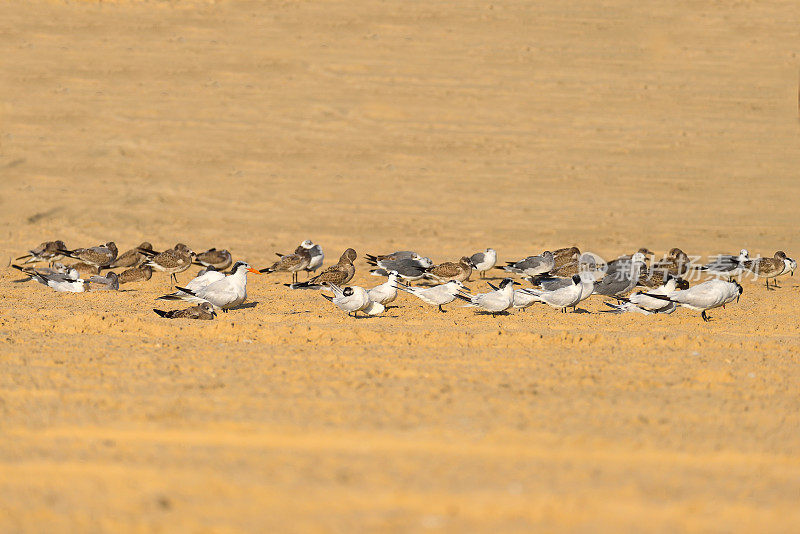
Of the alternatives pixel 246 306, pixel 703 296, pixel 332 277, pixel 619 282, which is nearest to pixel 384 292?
pixel 246 306

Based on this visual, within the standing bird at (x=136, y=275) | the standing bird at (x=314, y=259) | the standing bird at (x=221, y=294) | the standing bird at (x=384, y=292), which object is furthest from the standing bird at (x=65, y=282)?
the standing bird at (x=384, y=292)

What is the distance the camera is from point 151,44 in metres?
28.1

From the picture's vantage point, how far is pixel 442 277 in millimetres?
14867

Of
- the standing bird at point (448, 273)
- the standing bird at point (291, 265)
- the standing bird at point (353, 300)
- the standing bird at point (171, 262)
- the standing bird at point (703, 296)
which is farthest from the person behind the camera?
the standing bird at point (291, 265)

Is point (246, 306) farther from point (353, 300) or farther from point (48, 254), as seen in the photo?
point (48, 254)

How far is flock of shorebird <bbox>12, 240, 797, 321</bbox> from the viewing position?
1126 cm

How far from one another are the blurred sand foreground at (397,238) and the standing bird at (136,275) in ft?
0.94

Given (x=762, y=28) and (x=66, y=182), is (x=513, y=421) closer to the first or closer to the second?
(x=66, y=182)

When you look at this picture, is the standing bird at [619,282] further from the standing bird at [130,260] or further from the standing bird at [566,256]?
the standing bird at [130,260]

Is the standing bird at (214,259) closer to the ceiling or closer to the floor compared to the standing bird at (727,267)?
closer to the floor

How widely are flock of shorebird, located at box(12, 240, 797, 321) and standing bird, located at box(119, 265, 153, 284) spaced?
0.02 meters

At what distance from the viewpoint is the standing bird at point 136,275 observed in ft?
48.3

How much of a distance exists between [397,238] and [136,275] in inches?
270

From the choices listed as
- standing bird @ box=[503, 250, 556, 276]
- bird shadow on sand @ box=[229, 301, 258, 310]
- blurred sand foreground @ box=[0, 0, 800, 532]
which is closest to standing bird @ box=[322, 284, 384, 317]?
blurred sand foreground @ box=[0, 0, 800, 532]
